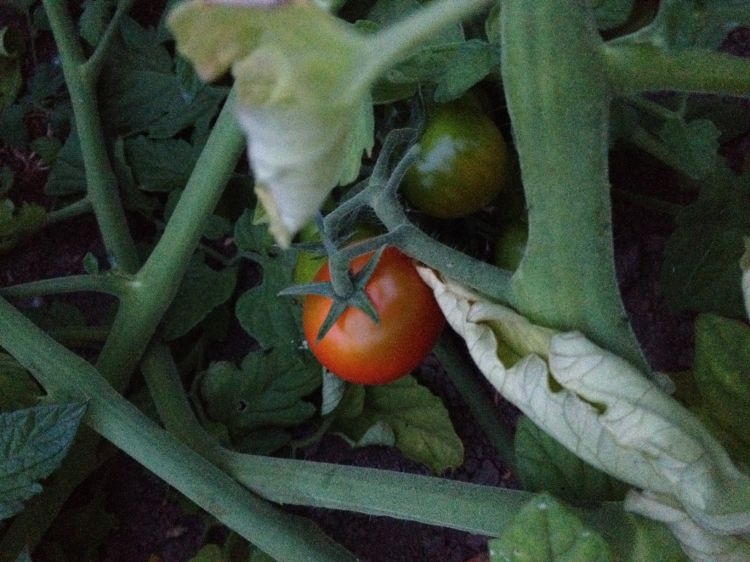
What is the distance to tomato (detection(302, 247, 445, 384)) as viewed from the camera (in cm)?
84

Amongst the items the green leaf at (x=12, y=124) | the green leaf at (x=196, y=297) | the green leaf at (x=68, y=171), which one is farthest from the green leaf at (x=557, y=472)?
the green leaf at (x=12, y=124)

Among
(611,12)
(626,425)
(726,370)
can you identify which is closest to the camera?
(626,425)

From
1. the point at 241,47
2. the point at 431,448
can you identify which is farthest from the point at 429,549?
the point at 241,47

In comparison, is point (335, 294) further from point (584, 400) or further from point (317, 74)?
point (317, 74)

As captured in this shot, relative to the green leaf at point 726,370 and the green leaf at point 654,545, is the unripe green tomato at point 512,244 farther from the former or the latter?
the green leaf at point 654,545

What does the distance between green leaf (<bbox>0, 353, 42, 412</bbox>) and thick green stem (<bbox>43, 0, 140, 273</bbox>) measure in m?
0.21

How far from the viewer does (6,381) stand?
844mm

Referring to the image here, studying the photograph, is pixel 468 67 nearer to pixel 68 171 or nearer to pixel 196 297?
pixel 196 297

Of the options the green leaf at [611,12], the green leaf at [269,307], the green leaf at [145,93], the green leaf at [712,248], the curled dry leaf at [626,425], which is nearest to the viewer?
→ the curled dry leaf at [626,425]

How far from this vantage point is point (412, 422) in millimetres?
1026

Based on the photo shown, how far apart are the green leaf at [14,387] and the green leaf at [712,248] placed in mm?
680

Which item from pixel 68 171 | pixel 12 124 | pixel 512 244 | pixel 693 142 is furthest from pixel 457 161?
pixel 12 124

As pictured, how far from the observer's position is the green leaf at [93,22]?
3.43 feet

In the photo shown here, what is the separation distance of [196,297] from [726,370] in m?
0.62
